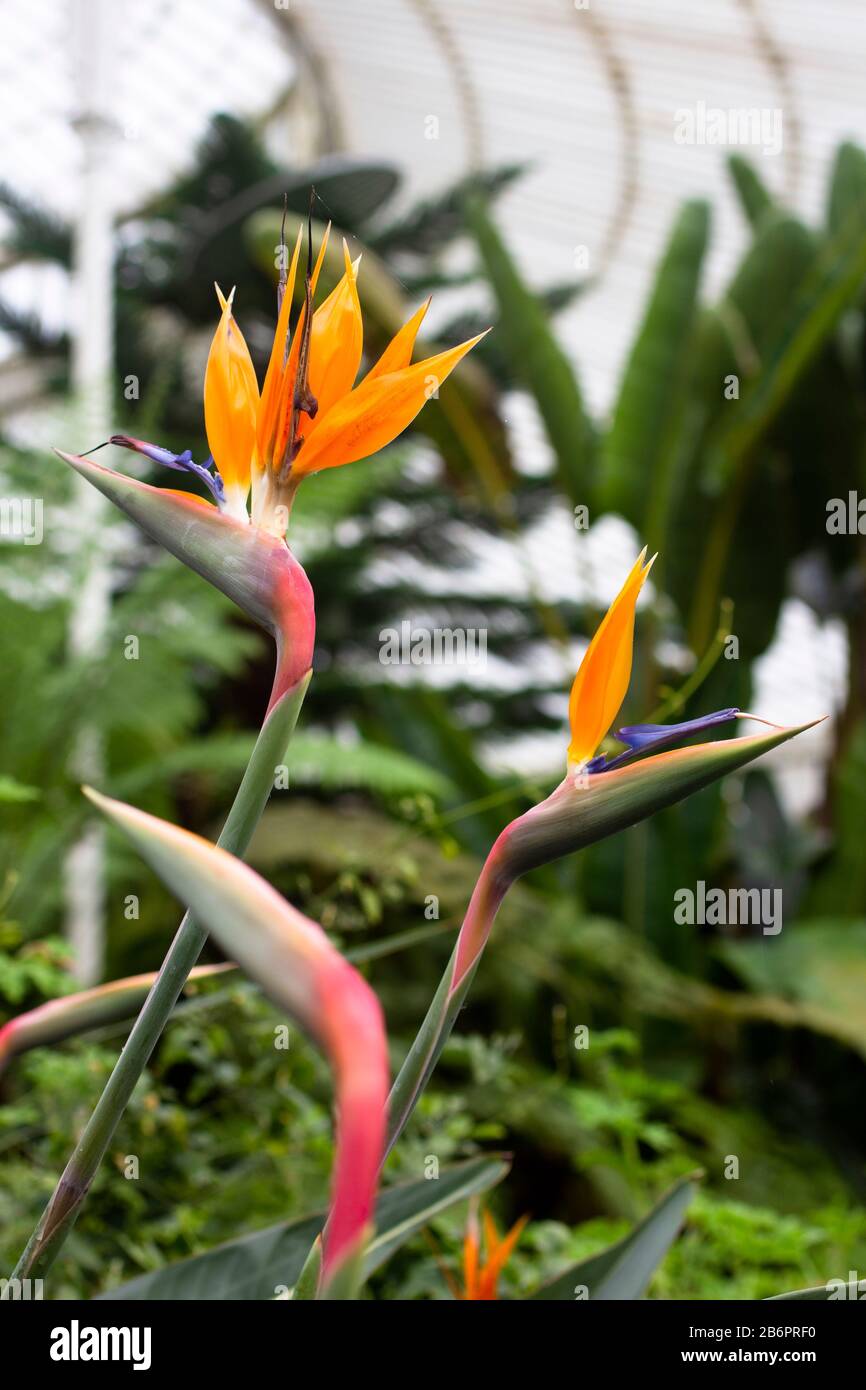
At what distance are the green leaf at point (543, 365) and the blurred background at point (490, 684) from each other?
0.4 inches

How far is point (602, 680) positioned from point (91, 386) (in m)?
2.75

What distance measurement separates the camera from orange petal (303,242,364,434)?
1.17ft

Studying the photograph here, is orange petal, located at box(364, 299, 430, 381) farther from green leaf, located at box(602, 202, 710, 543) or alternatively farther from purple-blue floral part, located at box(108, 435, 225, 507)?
green leaf, located at box(602, 202, 710, 543)

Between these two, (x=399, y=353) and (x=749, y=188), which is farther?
(x=749, y=188)

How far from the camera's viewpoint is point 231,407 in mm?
360

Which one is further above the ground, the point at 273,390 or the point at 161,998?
the point at 273,390

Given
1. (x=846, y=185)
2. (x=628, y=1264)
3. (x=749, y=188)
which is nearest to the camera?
(x=628, y=1264)

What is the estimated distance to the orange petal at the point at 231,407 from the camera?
36 cm

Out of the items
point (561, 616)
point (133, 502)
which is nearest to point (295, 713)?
point (133, 502)

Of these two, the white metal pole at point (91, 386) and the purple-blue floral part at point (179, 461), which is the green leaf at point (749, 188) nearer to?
the white metal pole at point (91, 386)

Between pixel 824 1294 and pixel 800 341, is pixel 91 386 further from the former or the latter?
pixel 824 1294

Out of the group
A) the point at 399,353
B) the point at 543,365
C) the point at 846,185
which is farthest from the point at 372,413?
the point at 846,185

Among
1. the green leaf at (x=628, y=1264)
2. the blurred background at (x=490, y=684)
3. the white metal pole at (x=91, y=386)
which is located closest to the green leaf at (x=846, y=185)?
the blurred background at (x=490, y=684)

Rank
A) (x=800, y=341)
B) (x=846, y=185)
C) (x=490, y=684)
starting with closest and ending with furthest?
A: 1. (x=800, y=341)
2. (x=846, y=185)
3. (x=490, y=684)
